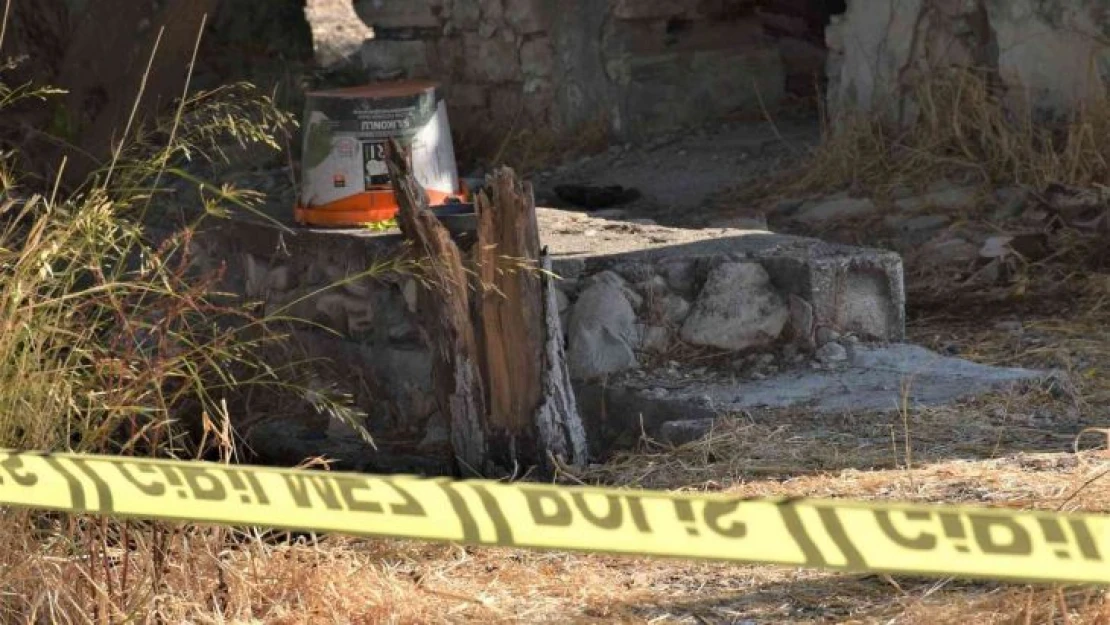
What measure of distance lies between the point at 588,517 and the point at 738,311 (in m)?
2.81

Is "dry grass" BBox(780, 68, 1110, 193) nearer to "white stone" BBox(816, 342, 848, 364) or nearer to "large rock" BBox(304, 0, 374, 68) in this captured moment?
"white stone" BBox(816, 342, 848, 364)

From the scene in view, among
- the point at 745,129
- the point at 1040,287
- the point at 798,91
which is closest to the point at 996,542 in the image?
the point at 1040,287

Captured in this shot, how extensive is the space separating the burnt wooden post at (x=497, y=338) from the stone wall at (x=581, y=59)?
162 inches

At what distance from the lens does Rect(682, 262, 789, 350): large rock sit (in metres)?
5.35

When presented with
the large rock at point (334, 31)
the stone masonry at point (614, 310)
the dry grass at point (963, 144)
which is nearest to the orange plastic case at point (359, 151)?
the stone masonry at point (614, 310)

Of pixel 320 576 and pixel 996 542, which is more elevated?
pixel 996 542

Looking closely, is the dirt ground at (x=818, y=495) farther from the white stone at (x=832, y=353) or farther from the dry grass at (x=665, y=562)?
the white stone at (x=832, y=353)

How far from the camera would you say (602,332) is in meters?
5.33

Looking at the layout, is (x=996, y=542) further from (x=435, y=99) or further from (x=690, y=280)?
Result: (x=435, y=99)

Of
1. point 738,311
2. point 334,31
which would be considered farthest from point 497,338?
point 334,31

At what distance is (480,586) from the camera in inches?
146

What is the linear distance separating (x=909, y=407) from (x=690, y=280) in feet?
3.07

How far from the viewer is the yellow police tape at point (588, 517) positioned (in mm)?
2395

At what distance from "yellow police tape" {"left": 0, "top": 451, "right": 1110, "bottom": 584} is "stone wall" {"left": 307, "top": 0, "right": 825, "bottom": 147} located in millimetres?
6050
